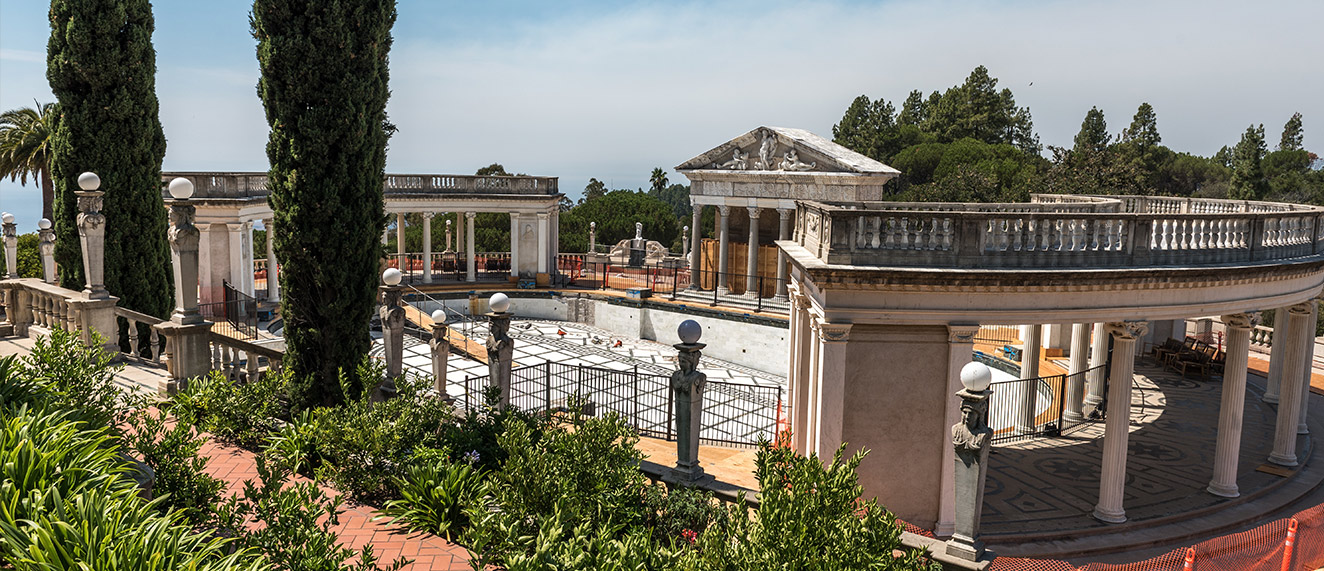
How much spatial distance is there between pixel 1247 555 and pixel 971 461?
13.2ft

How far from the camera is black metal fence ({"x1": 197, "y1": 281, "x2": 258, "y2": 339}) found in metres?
26.5

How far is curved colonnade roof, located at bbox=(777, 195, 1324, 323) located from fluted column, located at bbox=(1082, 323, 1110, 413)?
5936 mm

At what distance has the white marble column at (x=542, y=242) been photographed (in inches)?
1565

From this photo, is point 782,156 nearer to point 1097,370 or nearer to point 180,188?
point 1097,370

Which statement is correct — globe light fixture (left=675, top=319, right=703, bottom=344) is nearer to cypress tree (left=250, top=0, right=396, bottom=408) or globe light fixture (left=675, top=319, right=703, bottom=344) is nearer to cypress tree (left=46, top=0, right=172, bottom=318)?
cypress tree (left=250, top=0, right=396, bottom=408)

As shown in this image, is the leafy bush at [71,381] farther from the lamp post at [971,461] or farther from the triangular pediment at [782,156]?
the triangular pediment at [782,156]

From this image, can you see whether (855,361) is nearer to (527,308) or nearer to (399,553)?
(399,553)

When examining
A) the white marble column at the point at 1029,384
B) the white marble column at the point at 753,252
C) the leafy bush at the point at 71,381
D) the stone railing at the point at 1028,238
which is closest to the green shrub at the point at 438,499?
the leafy bush at the point at 71,381

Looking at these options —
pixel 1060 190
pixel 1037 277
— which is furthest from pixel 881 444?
pixel 1060 190

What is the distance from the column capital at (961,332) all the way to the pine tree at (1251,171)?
44.8 m

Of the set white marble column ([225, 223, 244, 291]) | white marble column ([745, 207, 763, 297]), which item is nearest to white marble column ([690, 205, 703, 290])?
white marble column ([745, 207, 763, 297])

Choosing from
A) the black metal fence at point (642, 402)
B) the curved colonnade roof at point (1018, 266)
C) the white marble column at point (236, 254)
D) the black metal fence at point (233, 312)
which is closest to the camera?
the curved colonnade roof at point (1018, 266)

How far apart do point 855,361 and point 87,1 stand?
16.5 metres

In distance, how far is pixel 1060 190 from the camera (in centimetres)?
4394
